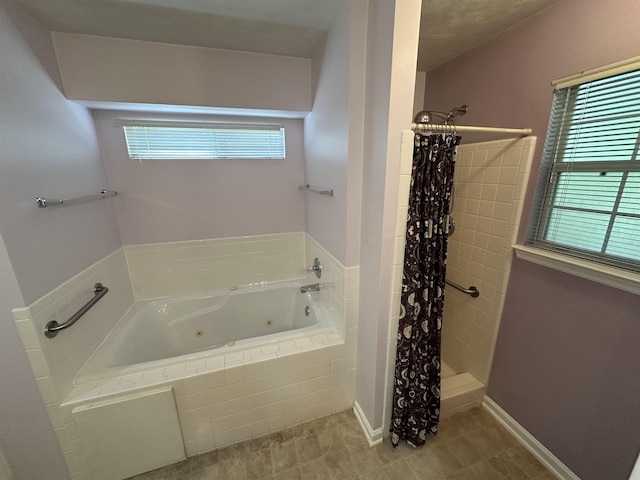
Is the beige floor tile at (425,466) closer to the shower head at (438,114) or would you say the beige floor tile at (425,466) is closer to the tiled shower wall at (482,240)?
the tiled shower wall at (482,240)

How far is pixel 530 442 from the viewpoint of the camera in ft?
4.80

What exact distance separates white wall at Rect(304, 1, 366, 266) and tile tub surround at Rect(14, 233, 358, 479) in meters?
0.23

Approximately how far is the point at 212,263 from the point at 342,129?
1695 mm

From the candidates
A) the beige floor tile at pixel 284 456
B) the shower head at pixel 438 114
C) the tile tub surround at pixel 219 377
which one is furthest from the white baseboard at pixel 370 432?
the shower head at pixel 438 114

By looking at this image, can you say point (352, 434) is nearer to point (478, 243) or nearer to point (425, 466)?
point (425, 466)

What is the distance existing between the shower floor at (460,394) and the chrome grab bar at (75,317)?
2.16 metres

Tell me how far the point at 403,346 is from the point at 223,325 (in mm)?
1617

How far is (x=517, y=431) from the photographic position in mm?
1535

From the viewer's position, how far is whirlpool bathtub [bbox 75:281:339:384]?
59.4 inches

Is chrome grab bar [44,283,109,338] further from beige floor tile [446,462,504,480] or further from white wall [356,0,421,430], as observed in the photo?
beige floor tile [446,462,504,480]

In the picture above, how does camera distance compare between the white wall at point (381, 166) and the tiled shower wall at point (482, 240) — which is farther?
the tiled shower wall at point (482, 240)

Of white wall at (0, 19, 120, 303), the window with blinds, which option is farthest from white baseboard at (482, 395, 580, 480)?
white wall at (0, 19, 120, 303)

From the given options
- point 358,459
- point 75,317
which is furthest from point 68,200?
point 358,459

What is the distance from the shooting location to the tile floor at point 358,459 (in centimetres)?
136
